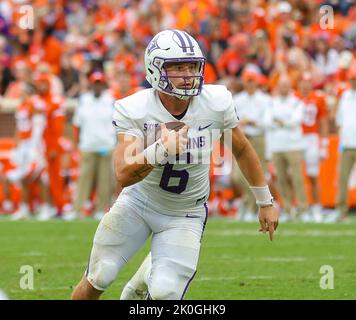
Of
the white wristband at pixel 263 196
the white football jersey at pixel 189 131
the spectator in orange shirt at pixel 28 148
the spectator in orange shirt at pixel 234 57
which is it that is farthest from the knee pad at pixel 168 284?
the spectator in orange shirt at pixel 234 57

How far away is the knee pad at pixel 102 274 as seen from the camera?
18.6 ft

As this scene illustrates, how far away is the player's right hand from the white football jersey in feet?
1.31

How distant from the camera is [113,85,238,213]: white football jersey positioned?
5605 millimetres

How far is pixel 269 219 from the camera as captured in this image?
5875mm

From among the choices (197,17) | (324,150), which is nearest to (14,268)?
(324,150)

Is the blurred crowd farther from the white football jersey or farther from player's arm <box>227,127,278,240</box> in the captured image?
the white football jersey

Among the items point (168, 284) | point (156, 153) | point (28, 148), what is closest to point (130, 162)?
point (156, 153)

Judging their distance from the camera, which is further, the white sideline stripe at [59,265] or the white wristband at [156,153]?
the white sideline stripe at [59,265]

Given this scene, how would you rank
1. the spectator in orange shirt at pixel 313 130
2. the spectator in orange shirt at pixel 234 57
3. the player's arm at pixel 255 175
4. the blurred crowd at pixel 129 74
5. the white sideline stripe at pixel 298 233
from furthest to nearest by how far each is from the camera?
the spectator in orange shirt at pixel 234 57 → the spectator in orange shirt at pixel 313 130 → the blurred crowd at pixel 129 74 → the white sideline stripe at pixel 298 233 → the player's arm at pixel 255 175

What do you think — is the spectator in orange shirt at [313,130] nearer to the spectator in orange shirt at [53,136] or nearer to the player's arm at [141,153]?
the spectator in orange shirt at [53,136]

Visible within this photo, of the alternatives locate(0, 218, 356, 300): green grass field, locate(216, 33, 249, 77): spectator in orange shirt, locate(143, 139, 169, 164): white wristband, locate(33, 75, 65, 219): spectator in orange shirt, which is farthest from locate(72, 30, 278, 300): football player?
locate(216, 33, 249, 77): spectator in orange shirt

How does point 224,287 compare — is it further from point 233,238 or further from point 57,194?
point 57,194

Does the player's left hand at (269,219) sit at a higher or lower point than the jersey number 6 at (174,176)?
lower

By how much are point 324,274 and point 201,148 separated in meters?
2.68
